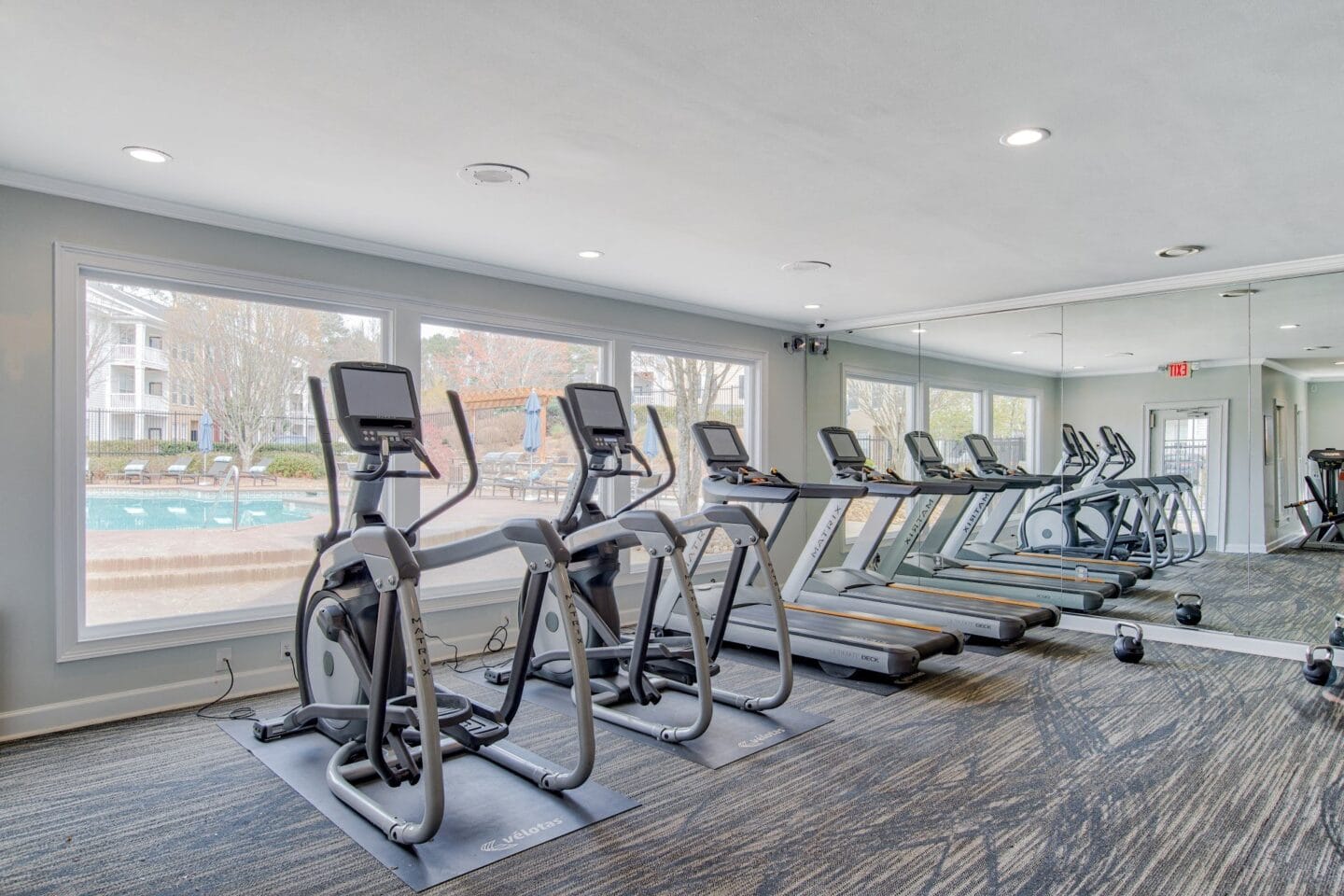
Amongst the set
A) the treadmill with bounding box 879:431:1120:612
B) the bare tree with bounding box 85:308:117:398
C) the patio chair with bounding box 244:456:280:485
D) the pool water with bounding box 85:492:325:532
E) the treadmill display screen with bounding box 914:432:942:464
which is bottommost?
the treadmill with bounding box 879:431:1120:612

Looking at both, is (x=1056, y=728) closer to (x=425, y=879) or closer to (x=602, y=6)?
(x=425, y=879)

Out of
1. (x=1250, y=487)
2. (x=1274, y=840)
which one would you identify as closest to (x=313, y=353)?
(x=1274, y=840)

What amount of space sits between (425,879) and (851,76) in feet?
9.05

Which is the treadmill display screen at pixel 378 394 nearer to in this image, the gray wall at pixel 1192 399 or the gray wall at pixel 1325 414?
the gray wall at pixel 1192 399

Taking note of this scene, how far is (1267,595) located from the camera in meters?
5.14

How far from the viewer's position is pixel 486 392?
5250 millimetres

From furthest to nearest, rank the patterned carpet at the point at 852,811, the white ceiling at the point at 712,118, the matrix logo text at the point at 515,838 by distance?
the matrix logo text at the point at 515,838 → the patterned carpet at the point at 852,811 → the white ceiling at the point at 712,118

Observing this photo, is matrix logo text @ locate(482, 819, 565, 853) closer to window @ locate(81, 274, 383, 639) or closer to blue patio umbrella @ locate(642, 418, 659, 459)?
window @ locate(81, 274, 383, 639)

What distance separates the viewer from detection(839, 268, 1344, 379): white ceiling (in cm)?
492

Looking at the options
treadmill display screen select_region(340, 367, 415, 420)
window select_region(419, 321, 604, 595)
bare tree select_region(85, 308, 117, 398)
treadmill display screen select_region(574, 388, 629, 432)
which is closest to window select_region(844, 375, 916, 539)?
window select_region(419, 321, 604, 595)

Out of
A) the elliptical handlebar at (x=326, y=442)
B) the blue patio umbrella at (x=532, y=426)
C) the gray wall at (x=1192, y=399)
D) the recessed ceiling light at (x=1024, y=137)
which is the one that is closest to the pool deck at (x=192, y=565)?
the elliptical handlebar at (x=326, y=442)

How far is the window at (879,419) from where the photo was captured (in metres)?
6.91

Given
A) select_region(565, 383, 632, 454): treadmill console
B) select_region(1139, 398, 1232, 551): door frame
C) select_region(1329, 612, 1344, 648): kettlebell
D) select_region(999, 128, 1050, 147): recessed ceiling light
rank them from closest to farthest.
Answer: select_region(999, 128, 1050, 147): recessed ceiling light < select_region(565, 383, 632, 454): treadmill console < select_region(1329, 612, 1344, 648): kettlebell < select_region(1139, 398, 1232, 551): door frame

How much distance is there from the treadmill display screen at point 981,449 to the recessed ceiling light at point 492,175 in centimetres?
439
